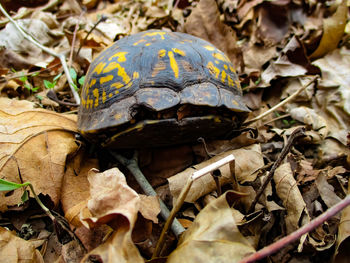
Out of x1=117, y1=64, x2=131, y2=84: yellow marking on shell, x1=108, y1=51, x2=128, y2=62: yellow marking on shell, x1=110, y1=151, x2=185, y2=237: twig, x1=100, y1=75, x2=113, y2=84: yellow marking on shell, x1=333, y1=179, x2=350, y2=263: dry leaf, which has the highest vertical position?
x1=108, y1=51, x2=128, y2=62: yellow marking on shell

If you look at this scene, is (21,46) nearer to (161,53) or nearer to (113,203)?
(161,53)

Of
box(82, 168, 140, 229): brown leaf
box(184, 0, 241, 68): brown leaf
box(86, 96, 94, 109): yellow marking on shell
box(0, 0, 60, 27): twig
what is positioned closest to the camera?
box(82, 168, 140, 229): brown leaf

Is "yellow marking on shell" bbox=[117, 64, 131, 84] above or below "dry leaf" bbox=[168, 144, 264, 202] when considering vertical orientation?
above

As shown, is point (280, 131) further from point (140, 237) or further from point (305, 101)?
point (140, 237)

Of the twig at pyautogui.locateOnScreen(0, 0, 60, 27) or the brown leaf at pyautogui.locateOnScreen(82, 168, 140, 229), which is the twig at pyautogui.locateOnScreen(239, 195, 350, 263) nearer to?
the brown leaf at pyautogui.locateOnScreen(82, 168, 140, 229)

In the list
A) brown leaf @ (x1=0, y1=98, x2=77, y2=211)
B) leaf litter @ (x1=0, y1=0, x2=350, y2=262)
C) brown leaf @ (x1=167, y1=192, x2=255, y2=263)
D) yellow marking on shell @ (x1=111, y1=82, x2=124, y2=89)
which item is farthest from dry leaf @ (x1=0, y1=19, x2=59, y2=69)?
brown leaf @ (x1=167, y1=192, x2=255, y2=263)

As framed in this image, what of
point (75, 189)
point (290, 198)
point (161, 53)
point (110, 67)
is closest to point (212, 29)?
point (161, 53)

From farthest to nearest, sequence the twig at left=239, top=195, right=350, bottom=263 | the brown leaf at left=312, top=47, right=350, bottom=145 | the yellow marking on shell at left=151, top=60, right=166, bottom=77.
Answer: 1. the brown leaf at left=312, top=47, right=350, bottom=145
2. the yellow marking on shell at left=151, top=60, right=166, bottom=77
3. the twig at left=239, top=195, right=350, bottom=263

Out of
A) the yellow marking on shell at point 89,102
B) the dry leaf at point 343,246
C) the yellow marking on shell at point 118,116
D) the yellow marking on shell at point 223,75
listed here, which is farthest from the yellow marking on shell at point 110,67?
the dry leaf at point 343,246
